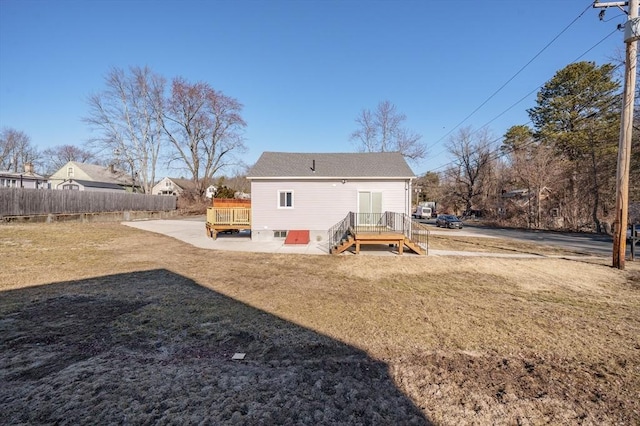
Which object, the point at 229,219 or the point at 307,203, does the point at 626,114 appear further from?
the point at 229,219

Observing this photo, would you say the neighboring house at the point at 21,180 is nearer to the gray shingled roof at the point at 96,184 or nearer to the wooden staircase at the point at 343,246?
the gray shingled roof at the point at 96,184

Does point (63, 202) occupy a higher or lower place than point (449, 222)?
higher

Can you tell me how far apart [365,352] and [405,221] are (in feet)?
33.5

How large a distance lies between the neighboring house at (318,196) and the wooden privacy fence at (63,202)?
16719mm

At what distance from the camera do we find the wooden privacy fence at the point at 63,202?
1814 cm

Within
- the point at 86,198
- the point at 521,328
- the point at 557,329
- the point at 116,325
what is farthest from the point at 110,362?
the point at 86,198

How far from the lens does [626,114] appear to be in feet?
29.7

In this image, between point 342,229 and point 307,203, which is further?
point 307,203

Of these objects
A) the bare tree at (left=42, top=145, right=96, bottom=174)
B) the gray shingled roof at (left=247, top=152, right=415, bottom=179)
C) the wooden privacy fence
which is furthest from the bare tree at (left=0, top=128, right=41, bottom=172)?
the gray shingled roof at (left=247, top=152, right=415, bottom=179)

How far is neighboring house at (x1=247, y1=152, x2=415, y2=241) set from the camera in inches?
579

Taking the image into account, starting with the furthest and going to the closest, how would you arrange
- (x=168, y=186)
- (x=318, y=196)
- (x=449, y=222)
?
1. (x=168, y=186)
2. (x=449, y=222)
3. (x=318, y=196)

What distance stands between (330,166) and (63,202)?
2164 cm

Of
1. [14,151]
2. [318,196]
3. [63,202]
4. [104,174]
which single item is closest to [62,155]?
[14,151]

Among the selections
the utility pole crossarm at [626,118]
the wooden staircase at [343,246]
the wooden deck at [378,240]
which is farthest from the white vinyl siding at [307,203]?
the utility pole crossarm at [626,118]
